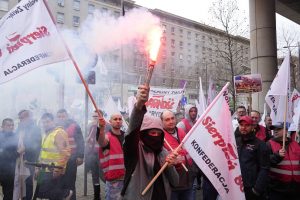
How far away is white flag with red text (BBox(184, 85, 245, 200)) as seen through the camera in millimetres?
4309

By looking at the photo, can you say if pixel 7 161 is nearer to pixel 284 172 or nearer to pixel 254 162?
pixel 254 162

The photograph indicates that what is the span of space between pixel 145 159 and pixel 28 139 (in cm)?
444

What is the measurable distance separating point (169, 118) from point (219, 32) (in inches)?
768

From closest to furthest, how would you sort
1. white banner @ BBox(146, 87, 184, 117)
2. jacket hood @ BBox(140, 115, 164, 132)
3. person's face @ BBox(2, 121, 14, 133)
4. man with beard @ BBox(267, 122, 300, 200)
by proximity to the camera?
jacket hood @ BBox(140, 115, 164, 132), man with beard @ BBox(267, 122, 300, 200), person's face @ BBox(2, 121, 14, 133), white banner @ BBox(146, 87, 184, 117)

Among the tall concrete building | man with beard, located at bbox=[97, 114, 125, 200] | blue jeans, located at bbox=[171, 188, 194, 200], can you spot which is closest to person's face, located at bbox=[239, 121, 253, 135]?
blue jeans, located at bbox=[171, 188, 194, 200]

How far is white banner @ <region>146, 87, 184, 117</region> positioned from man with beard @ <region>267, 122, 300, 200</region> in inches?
143

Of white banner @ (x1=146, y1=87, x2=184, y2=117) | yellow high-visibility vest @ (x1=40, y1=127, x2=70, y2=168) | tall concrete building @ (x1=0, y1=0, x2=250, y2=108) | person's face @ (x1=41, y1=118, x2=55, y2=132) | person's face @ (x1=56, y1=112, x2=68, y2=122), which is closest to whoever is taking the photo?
yellow high-visibility vest @ (x1=40, y1=127, x2=70, y2=168)

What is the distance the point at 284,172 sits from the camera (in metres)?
5.20

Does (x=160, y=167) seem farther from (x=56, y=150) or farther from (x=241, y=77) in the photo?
(x=241, y=77)

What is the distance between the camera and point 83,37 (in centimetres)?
845

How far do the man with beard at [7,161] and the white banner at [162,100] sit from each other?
3213 mm

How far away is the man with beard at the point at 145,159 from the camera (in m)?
3.18

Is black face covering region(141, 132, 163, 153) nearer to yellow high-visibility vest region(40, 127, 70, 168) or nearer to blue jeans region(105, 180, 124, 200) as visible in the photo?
blue jeans region(105, 180, 124, 200)

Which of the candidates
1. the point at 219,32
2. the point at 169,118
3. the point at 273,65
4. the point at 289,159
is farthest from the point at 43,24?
the point at 219,32
